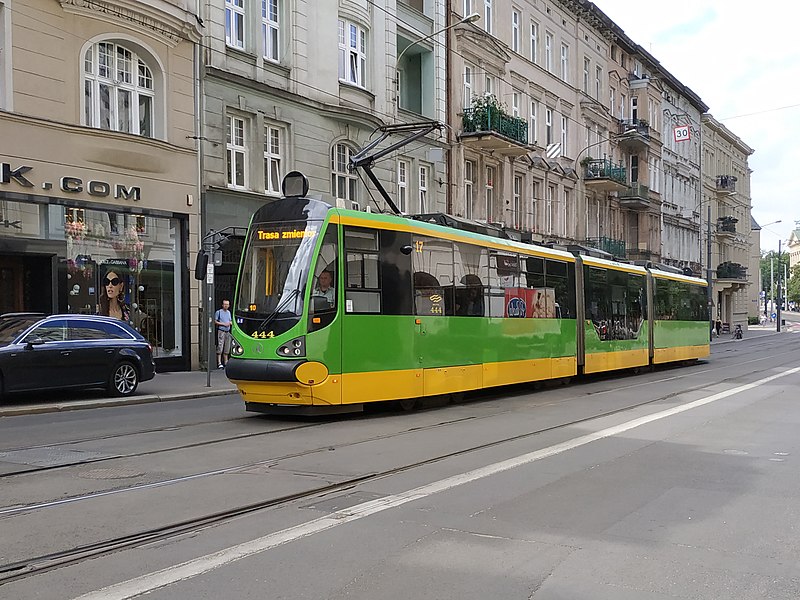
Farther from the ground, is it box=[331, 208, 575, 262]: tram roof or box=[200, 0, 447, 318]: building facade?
box=[200, 0, 447, 318]: building facade

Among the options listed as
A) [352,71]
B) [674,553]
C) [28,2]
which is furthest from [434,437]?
[352,71]

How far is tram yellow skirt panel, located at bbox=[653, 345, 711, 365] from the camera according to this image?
87.1 feet

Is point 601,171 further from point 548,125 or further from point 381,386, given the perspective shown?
point 381,386

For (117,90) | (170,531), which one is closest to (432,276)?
(170,531)

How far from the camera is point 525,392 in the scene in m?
18.5

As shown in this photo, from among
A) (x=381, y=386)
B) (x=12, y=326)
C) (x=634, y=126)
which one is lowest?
(x=381, y=386)

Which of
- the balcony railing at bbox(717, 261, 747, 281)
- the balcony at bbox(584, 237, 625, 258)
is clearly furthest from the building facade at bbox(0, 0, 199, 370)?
the balcony railing at bbox(717, 261, 747, 281)

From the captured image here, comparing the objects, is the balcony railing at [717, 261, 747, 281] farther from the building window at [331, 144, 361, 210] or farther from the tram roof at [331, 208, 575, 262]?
the tram roof at [331, 208, 575, 262]

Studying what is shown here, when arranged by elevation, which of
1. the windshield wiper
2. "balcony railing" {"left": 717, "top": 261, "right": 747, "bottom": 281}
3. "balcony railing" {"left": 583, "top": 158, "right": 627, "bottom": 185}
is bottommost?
the windshield wiper

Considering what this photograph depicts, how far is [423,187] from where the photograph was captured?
105 feet

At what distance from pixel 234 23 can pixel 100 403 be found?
501 inches

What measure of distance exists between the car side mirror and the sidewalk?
0.98m

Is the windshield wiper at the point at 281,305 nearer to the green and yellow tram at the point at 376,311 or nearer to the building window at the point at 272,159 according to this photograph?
the green and yellow tram at the point at 376,311

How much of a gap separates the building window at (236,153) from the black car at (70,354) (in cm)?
781
